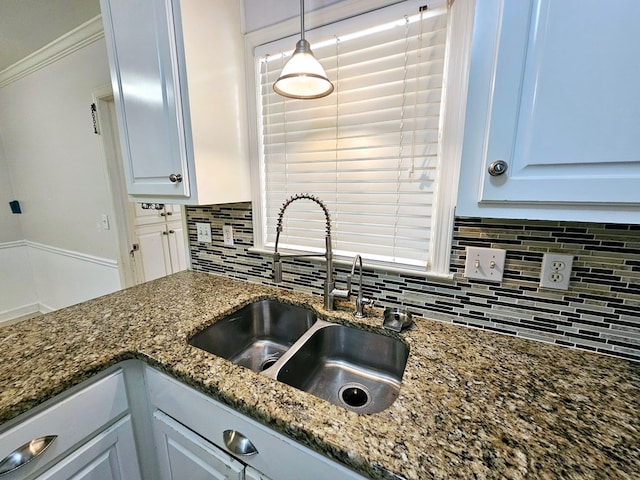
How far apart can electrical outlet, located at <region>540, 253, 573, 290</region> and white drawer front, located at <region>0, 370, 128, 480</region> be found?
1.38 meters

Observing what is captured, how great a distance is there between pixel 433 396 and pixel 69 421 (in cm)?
99

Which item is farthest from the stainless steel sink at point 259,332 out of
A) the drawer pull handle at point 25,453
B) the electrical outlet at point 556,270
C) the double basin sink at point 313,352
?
the electrical outlet at point 556,270

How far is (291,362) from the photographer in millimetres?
869

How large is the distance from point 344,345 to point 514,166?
81 cm

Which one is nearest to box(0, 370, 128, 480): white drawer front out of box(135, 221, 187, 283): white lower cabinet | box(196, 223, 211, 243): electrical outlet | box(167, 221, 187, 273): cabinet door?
box(196, 223, 211, 243): electrical outlet

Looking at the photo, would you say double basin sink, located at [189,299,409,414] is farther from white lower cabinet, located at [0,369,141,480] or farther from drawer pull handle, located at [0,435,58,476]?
drawer pull handle, located at [0,435,58,476]

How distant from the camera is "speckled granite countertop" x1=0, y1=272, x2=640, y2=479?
1.68ft

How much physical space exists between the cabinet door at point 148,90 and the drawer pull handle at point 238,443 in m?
0.86

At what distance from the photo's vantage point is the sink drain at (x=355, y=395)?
927 mm

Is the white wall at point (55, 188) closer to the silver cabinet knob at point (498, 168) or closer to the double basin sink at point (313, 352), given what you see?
the double basin sink at point (313, 352)

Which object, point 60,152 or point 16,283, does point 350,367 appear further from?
point 16,283

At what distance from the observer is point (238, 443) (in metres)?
0.71

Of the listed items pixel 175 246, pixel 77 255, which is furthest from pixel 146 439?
pixel 77 255

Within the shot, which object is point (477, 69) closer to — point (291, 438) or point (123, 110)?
point (291, 438)
